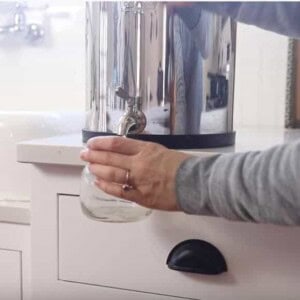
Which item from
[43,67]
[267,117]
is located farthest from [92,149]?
[43,67]

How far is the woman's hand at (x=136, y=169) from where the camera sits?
491mm

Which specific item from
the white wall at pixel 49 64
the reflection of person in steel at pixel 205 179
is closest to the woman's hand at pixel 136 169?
the reflection of person in steel at pixel 205 179

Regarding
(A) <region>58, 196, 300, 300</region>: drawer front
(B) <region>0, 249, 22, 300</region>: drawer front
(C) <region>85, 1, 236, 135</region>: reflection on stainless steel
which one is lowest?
(B) <region>0, 249, 22, 300</region>: drawer front

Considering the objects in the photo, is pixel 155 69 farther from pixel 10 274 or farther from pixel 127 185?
pixel 10 274

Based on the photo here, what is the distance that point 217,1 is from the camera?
2.30 ft

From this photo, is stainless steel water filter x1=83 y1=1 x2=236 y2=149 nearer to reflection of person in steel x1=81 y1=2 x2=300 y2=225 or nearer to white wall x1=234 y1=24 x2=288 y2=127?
reflection of person in steel x1=81 y1=2 x2=300 y2=225

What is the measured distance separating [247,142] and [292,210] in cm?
28

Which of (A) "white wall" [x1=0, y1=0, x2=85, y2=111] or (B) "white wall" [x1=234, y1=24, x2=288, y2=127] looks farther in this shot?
(A) "white wall" [x1=0, y1=0, x2=85, y2=111]

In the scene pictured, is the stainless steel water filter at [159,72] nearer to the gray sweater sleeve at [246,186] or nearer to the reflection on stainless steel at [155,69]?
the reflection on stainless steel at [155,69]

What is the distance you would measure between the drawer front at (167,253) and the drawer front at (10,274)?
0.15 m

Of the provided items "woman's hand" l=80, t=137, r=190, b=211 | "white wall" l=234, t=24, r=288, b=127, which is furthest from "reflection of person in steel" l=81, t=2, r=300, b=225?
"white wall" l=234, t=24, r=288, b=127

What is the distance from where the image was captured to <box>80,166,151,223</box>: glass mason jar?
1.82ft

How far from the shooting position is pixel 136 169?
503 mm

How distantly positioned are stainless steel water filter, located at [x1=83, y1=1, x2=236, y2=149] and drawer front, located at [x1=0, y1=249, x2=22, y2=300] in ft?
0.72
